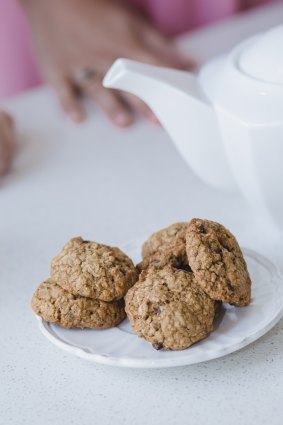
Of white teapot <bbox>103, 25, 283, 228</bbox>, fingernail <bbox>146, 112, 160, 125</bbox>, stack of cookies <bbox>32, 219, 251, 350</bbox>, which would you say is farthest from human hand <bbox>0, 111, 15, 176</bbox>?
stack of cookies <bbox>32, 219, 251, 350</bbox>

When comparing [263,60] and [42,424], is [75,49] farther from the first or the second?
[42,424]

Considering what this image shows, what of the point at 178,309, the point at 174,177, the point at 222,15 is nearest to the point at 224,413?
the point at 178,309

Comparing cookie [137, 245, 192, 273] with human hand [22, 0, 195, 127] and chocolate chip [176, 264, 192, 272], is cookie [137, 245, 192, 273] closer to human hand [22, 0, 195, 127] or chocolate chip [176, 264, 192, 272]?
chocolate chip [176, 264, 192, 272]

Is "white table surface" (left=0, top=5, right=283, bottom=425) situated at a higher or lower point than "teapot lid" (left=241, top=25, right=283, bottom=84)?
lower

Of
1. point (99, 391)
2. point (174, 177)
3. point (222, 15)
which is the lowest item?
point (222, 15)

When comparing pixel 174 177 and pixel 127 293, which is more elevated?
pixel 127 293

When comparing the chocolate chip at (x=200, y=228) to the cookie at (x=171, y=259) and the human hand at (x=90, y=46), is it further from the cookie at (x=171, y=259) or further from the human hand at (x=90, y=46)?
the human hand at (x=90, y=46)

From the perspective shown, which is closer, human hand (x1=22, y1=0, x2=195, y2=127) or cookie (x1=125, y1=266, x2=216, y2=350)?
cookie (x1=125, y1=266, x2=216, y2=350)
